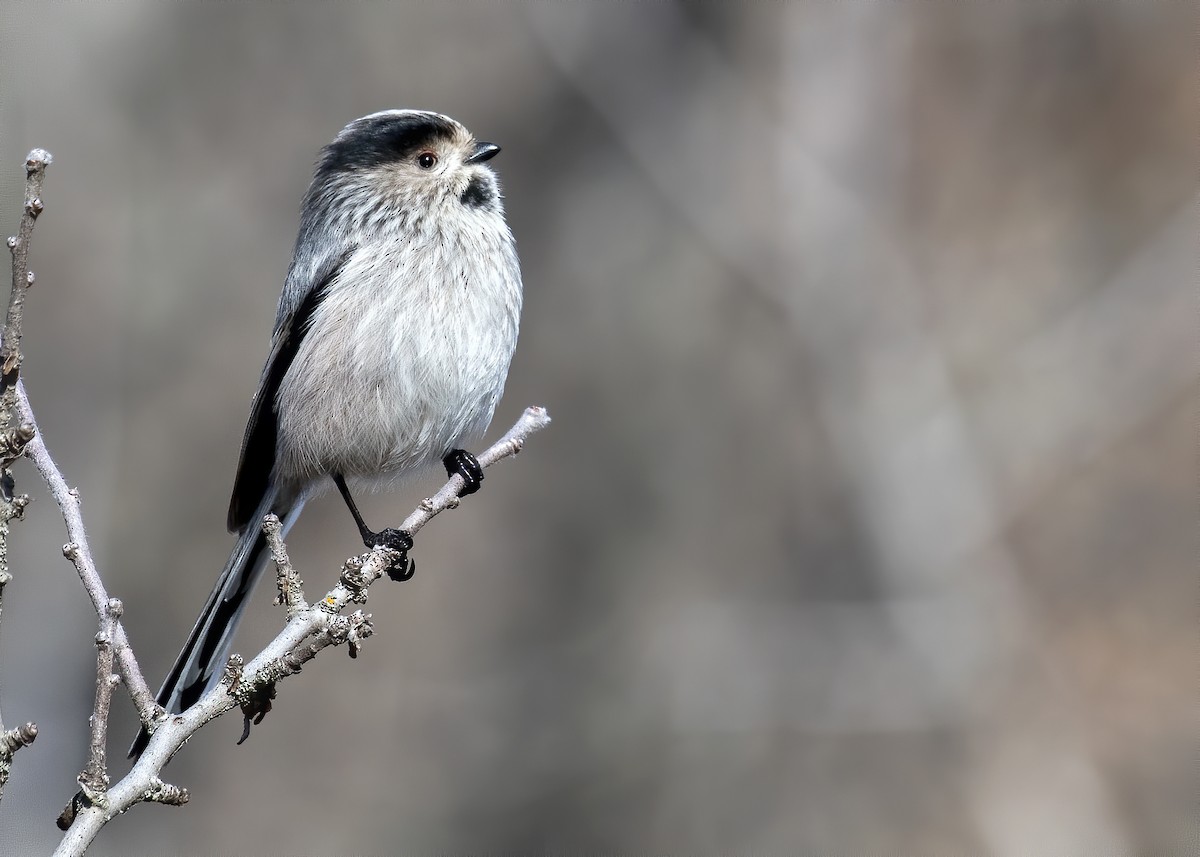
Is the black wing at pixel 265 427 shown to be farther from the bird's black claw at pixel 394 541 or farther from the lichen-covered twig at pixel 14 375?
the lichen-covered twig at pixel 14 375

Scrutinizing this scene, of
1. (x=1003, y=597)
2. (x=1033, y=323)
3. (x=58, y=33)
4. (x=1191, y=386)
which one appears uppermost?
(x=58, y=33)

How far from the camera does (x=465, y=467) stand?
3.83 m

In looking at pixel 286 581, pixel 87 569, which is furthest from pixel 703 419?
pixel 87 569

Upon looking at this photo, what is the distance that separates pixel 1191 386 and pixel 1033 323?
139 cm

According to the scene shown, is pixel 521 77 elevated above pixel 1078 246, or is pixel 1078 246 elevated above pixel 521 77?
pixel 521 77

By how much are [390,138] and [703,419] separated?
567 cm

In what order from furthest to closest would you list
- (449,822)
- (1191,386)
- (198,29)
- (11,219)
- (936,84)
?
(936,84) → (198,29) → (1191,386) → (449,822) → (11,219)

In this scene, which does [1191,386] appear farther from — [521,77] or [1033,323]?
[521,77]

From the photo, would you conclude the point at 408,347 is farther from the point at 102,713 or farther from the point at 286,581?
the point at 102,713

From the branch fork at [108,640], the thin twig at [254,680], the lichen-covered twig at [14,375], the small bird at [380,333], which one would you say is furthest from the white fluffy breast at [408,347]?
the lichen-covered twig at [14,375]

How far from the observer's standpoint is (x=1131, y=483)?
8.72 meters

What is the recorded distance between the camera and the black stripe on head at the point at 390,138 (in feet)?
13.0

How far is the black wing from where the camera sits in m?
3.90

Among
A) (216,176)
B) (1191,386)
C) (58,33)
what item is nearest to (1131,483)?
(1191,386)
